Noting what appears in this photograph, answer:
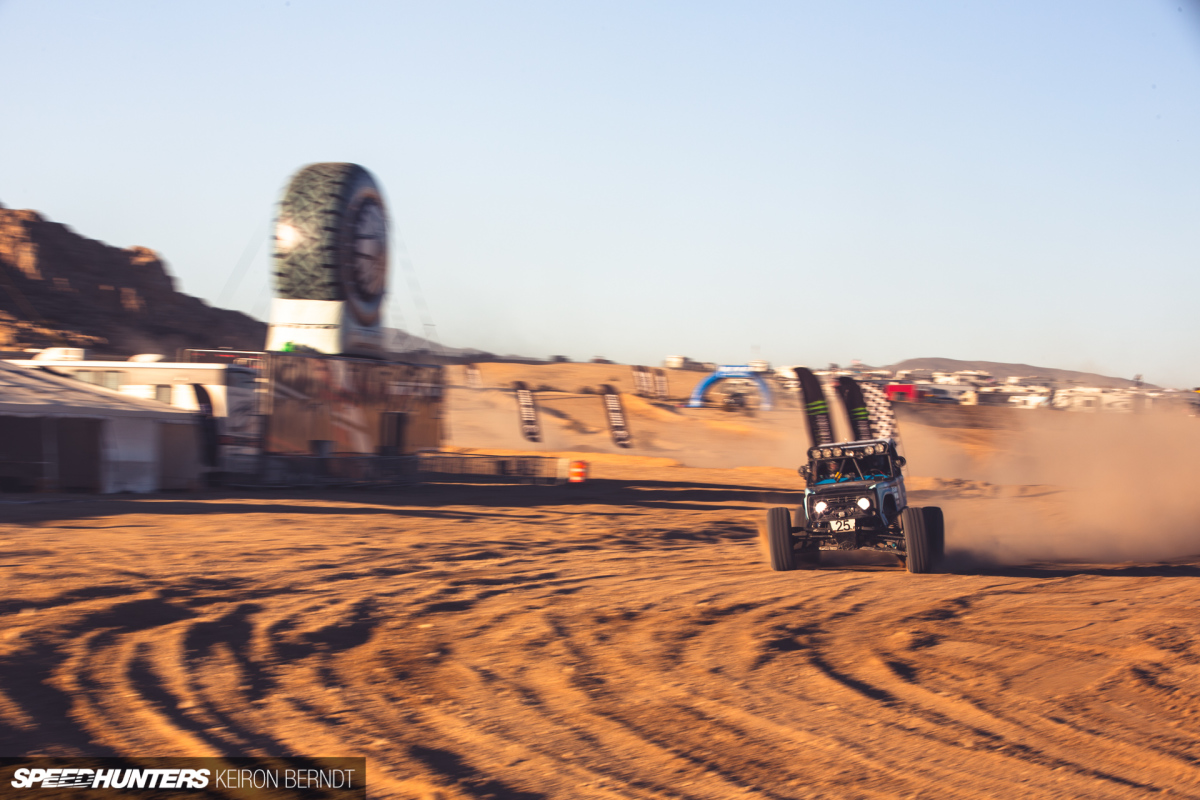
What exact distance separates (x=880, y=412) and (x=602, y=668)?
22282mm

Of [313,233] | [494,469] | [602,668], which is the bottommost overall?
[602,668]

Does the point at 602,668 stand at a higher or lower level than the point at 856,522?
lower

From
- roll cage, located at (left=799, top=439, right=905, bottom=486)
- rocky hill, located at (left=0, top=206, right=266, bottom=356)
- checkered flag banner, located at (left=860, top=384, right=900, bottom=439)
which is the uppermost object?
rocky hill, located at (left=0, top=206, right=266, bottom=356)

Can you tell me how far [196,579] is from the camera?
39.6ft

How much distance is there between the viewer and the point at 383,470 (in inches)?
1107

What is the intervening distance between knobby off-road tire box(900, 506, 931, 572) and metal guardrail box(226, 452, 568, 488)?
17.5m

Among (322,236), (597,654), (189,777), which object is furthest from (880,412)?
Answer: (189,777)

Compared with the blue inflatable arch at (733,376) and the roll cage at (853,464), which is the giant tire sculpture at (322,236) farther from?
the blue inflatable arch at (733,376)

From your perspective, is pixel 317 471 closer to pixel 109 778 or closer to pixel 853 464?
pixel 853 464

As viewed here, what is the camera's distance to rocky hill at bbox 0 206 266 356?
7894cm

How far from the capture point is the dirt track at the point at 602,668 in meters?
5.79

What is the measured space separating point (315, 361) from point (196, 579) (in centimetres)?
1435

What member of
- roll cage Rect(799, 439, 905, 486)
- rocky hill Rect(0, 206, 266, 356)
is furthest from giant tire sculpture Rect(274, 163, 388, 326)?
rocky hill Rect(0, 206, 266, 356)

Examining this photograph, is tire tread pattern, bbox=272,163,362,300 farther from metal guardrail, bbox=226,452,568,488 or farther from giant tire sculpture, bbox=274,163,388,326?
metal guardrail, bbox=226,452,568,488
